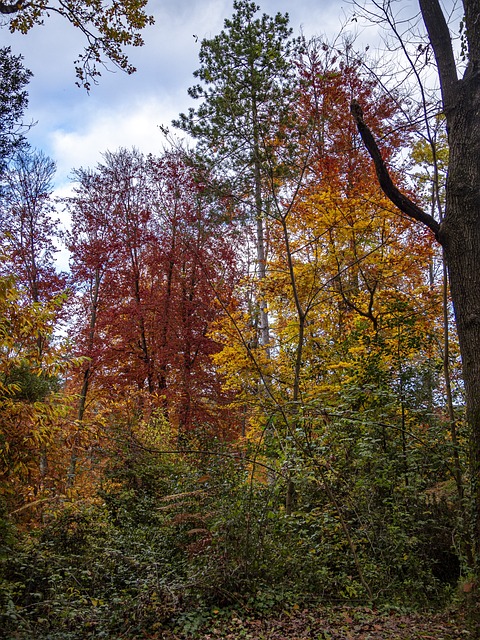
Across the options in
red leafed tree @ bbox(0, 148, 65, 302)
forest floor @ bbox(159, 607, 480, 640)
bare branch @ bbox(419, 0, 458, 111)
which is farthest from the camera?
red leafed tree @ bbox(0, 148, 65, 302)

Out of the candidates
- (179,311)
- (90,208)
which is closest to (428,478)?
(179,311)

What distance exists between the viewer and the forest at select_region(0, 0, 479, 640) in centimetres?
383

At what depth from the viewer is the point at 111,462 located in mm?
8023

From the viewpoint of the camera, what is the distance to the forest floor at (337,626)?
10.3 feet

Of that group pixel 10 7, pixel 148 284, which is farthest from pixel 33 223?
pixel 10 7

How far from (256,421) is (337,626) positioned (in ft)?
12.9

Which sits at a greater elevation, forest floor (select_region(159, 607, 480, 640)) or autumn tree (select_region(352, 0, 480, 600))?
autumn tree (select_region(352, 0, 480, 600))

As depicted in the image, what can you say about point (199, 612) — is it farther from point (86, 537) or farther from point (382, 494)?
point (382, 494)

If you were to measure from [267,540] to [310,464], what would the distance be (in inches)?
33.7

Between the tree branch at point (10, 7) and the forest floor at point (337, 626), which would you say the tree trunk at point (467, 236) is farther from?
the tree branch at point (10, 7)

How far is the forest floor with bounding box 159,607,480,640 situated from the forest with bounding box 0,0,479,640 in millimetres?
24

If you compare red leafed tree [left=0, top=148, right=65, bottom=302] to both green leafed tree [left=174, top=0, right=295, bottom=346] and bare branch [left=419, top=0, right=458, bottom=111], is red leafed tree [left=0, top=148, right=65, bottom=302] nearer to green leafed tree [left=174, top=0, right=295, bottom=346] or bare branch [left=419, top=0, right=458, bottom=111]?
green leafed tree [left=174, top=0, right=295, bottom=346]

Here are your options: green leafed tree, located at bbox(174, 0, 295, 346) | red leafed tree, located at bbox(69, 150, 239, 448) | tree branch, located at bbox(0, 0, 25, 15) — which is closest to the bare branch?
green leafed tree, located at bbox(174, 0, 295, 346)

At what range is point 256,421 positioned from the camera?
729cm
